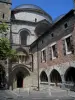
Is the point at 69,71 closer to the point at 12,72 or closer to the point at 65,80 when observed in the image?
the point at 65,80

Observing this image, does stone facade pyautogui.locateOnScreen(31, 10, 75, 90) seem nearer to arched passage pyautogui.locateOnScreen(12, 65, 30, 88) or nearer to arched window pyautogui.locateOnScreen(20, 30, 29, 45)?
arched passage pyautogui.locateOnScreen(12, 65, 30, 88)

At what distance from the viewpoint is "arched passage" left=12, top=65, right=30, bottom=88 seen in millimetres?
24392

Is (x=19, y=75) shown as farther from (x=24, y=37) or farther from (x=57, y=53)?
(x=57, y=53)

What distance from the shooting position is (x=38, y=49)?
24.0 meters

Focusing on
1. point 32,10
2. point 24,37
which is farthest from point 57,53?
point 32,10

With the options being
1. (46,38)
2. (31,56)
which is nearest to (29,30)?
(31,56)

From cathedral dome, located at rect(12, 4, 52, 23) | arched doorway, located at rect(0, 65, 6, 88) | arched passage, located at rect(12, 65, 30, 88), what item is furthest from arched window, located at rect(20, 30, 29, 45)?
arched doorway, located at rect(0, 65, 6, 88)

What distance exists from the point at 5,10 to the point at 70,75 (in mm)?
17269

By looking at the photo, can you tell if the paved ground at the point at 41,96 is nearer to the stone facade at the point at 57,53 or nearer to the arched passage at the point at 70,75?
the arched passage at the point at 70,75

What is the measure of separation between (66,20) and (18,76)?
13506 mm

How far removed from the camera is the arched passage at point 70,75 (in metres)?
15.7

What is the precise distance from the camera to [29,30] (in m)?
29.7

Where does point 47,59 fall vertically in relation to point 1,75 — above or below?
above

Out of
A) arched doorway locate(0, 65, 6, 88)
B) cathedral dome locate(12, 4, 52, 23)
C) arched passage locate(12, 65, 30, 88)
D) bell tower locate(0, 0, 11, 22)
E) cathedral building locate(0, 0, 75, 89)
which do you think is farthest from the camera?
cathedral dome locate(12, 4, 52, 23)
